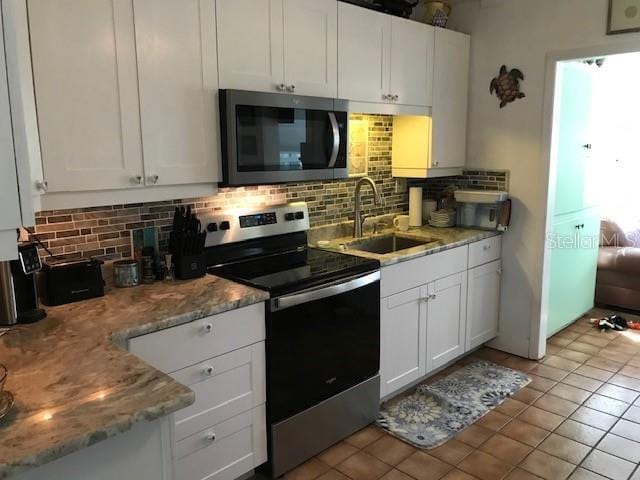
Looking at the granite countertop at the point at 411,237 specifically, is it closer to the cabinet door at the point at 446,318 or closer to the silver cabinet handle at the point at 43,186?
the cabinet door at the point at 446,318

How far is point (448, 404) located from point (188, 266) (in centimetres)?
173

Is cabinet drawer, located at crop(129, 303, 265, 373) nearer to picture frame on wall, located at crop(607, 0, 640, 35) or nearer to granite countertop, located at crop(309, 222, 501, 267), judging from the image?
granite countertop, located at crop(309, 222, 501, 267)

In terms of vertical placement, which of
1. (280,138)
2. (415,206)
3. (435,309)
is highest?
(280,138)

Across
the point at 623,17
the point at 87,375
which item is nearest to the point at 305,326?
the point at 87,375

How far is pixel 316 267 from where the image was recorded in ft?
8.46

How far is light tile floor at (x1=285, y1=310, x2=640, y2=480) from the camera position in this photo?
243 cm

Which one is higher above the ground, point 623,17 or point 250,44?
point 623,17

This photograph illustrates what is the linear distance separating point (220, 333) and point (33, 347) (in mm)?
671

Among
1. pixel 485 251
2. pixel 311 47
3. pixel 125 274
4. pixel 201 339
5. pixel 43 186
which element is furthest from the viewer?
pixel 485 251

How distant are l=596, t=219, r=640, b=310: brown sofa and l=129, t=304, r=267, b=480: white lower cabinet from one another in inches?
146

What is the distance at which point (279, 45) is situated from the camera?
8.10ft

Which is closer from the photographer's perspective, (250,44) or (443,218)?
(250,44)

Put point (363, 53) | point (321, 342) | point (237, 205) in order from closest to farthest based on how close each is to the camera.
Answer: point (321, 342)
point (237, 205)
point (363, 53)

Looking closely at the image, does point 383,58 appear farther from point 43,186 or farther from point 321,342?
point 43,186
